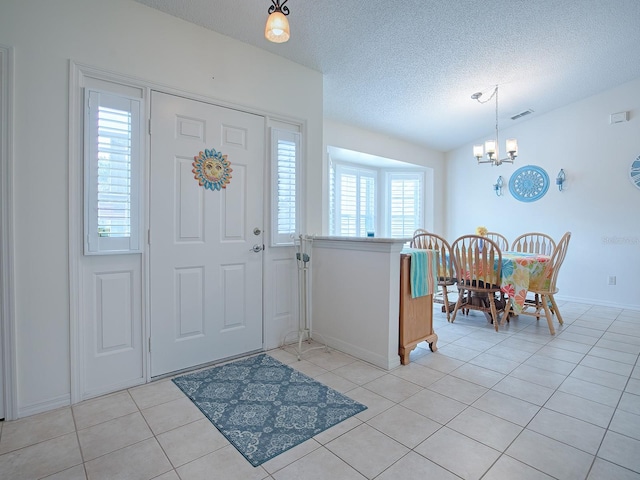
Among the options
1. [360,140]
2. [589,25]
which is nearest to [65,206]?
[360,140]

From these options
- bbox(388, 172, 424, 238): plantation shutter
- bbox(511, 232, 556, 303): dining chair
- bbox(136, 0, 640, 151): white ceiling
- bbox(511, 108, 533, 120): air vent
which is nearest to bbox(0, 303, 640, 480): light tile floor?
bbox(511, 232, 556, 303): dining chair

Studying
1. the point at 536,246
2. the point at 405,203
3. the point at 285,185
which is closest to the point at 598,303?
the point at 536,246

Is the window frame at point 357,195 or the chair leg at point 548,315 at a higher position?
the window frame at point 357,195

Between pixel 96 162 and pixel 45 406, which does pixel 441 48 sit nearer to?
pixel 96 162

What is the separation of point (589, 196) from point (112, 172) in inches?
230

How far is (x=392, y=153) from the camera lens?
543 centimetres

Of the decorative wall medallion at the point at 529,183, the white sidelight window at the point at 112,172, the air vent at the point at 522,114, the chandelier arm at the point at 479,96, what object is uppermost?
the air vent at the point at 522,114

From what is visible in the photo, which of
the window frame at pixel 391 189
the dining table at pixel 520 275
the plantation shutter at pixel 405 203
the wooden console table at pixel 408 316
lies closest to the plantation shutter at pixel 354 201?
the window frame at pixel 391 189

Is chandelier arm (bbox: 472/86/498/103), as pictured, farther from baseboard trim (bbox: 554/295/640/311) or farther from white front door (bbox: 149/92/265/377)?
baseboard trim (bbox: 554/295/640/311)

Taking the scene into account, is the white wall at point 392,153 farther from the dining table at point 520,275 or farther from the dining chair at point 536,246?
the dining table at point 520,275

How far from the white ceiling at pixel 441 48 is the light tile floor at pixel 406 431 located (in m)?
2.71

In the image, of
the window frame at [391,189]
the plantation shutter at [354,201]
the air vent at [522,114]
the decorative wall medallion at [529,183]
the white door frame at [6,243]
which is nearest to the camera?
the white door frame at [6,243]

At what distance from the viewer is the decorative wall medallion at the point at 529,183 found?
5215 mm

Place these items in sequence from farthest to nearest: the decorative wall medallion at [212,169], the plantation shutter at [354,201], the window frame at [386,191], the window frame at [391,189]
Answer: the window frame at [391,189] < the window frame at [386,191] < the plantation shutter at [354,201] < the decorative wall medallion at [212,169]
